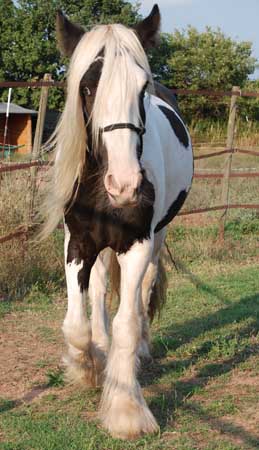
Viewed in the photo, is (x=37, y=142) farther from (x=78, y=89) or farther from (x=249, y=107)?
(x=249, y=107)

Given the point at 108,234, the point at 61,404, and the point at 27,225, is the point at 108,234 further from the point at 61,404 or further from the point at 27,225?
the point at 27,225

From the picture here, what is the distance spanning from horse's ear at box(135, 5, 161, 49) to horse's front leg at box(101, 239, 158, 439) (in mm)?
1036

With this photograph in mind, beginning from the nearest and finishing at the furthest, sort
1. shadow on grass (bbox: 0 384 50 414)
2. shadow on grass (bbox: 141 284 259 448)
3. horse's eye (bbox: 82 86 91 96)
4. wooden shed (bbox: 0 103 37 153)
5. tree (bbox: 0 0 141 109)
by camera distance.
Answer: horse's eye (bbox: 82 86 91 96), shadow on grass (bbox: 141 284 259 448), shadow on grass (bbox: 0 384 50 414), wooden shed (bbox: 0 103 37 153), tree (bbox: 0 0 141 109)

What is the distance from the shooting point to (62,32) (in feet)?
10.7

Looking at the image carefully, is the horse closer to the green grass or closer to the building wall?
the green grass

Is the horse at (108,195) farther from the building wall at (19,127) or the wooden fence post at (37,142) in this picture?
the building wall at (19,127)

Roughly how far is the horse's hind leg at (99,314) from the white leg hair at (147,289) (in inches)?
18.6

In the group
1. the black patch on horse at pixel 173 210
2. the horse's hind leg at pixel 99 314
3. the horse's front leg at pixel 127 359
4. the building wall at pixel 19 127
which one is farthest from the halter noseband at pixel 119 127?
the building wall at pixel 19 127

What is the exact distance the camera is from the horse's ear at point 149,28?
11.0 feet

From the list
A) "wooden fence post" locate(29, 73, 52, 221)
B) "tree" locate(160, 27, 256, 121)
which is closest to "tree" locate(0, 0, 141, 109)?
"tree" locate(160, 27, 256, 121)

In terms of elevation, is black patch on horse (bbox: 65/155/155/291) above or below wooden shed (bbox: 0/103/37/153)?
above

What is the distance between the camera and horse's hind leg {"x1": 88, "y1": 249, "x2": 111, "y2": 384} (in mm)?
3705

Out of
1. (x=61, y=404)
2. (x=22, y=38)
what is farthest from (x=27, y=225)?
(x=22, y=38)

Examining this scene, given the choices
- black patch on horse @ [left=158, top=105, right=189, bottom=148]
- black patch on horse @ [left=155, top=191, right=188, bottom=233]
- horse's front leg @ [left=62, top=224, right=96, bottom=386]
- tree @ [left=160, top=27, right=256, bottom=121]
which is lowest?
horse's front leg @ [left=62, top=224, right=96, bottom=386]
